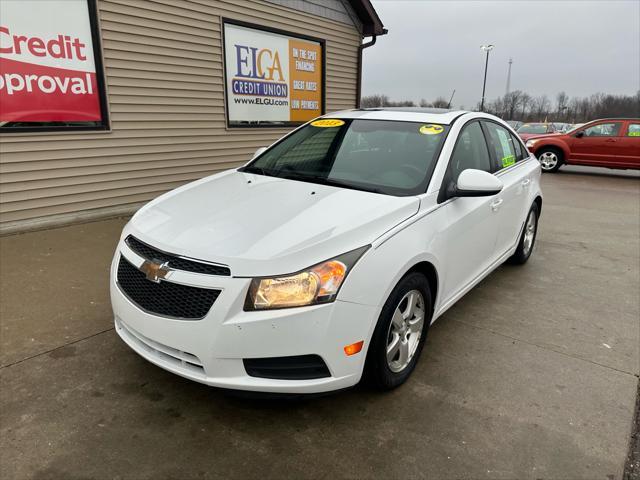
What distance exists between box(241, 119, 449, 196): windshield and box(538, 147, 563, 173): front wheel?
39.0 ft

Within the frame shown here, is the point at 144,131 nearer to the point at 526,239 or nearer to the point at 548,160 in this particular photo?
the point at 526,239

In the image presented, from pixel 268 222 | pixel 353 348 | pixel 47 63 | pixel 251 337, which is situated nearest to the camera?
pixel 251 337

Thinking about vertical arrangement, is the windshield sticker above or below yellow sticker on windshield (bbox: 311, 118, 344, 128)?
below

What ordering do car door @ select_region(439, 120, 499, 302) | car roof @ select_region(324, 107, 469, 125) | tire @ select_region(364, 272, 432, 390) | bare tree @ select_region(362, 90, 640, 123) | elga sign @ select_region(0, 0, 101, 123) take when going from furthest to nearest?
bare tree @ select_region(362, 90, 640, 123), elga sign @ select_region(0, 0, 101, 123), car roof @ select_region(324, 107, 469, 125), car door @ select_region(439, 120, 499, 302), tire @ select_region(364, 272, 432, 390)

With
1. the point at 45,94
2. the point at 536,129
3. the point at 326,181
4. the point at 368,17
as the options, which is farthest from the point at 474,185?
the point at 536,129

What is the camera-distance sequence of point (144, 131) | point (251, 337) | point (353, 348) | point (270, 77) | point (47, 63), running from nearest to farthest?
point (251, 337) → point (353, 348) → point (47, 63) → point (144, 131) → point (270, 77)

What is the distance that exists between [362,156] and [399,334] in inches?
52.7

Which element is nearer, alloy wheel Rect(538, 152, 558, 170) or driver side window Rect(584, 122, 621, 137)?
driver side window Rect(584, 122, 621, 137)

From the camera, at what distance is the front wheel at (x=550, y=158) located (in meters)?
13.6

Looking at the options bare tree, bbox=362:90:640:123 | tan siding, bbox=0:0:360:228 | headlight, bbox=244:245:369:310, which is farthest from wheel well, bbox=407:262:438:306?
bare tree, bbox=362:90:640:123

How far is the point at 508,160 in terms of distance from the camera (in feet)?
14.1

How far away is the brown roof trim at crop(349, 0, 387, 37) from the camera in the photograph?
31.3 feet

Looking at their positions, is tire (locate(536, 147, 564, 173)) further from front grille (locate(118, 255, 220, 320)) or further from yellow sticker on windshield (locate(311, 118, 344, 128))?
front grille (locate(118, 255, 220, 320))

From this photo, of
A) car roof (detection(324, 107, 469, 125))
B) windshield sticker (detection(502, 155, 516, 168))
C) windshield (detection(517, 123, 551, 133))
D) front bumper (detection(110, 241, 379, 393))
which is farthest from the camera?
windshield (detection(517, 123, 551, 133))
